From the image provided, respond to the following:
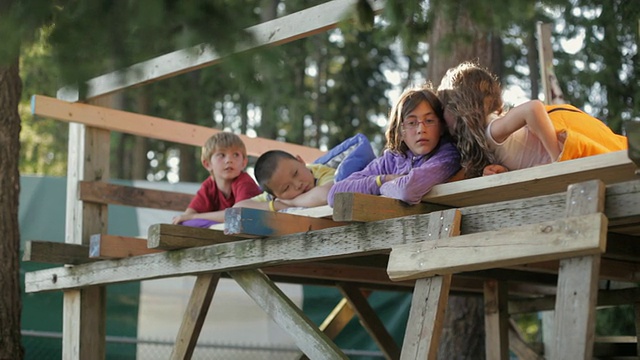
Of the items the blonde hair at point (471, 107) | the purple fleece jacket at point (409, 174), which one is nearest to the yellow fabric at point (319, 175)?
the purple fleece jacket at point (409, 174)

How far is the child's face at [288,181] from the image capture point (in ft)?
17.6

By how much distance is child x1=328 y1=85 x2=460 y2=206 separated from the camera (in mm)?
4336

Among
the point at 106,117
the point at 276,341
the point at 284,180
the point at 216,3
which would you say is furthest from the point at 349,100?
the point at 216,3

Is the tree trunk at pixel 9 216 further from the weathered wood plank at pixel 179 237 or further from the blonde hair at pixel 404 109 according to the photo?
the blonde hair at pixel 404 109

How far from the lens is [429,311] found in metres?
3.94

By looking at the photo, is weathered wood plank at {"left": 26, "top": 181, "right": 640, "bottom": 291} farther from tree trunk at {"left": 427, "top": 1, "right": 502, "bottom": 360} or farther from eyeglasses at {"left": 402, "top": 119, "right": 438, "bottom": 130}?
tree trunk at {"left": 427, "top": 1, "right": 502, "bottom": 360}

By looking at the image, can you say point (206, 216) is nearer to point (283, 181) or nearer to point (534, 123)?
point (283, 181)

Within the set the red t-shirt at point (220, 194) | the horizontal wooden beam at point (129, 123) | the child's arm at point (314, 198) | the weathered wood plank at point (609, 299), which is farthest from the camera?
the weathered wood plank at point (609, 299)

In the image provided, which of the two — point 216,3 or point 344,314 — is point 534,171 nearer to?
point 216,3

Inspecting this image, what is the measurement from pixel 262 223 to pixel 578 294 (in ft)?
5.82

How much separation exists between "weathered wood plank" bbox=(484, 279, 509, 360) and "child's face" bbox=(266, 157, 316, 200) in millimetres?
2035

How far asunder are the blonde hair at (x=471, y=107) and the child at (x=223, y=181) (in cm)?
204

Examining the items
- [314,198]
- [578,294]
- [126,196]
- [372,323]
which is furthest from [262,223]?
[372,323]

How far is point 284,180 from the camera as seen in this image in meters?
5.37
